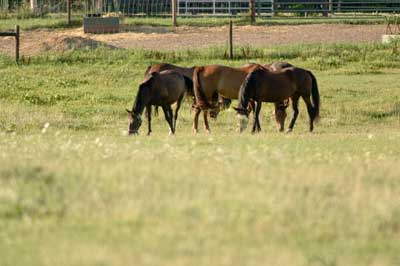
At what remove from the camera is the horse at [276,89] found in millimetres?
22922

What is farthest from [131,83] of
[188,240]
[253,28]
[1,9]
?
[1,9]

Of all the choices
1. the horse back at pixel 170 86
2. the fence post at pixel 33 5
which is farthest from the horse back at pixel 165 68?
the fence post at pixel 33 5

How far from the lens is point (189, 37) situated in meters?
45.1

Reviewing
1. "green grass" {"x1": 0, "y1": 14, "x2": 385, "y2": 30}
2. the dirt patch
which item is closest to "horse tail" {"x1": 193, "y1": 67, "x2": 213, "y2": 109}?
the dirt patch

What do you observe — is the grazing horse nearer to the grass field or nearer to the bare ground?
the grass field

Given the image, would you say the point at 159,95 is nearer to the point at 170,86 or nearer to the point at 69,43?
the point at 170,86


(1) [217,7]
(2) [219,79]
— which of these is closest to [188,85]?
(2) [219,79]

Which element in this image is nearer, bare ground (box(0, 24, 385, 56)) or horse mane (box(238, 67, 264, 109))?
horse mane (box(238, 67, 264, 109))

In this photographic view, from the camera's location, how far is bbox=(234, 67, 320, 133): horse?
2292 cm

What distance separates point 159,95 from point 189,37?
22.3 m

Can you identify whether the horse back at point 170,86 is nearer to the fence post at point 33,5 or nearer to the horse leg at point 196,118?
the horse leg at point 196,118

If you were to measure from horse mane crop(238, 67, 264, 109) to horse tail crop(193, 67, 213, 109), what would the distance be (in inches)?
74.3

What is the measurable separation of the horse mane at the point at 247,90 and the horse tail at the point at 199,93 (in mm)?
1888

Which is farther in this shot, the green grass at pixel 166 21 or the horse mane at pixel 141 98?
the green grass at pixel 166 21
